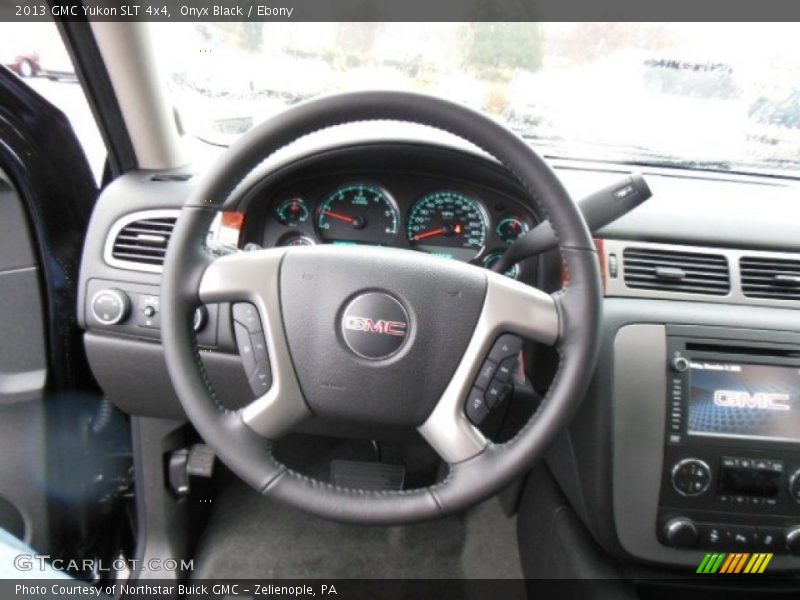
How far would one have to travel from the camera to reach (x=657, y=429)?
1315mm

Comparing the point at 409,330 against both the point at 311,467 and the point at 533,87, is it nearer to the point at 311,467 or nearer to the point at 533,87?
the point at 533,87

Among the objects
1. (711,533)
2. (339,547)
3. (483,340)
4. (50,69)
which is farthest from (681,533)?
(50,69)

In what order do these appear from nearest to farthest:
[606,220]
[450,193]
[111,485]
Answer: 1. [606,220]
2. [450,193]
3. [111,485]

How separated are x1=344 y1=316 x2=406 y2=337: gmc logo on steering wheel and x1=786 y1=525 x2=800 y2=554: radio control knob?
966 millimetres

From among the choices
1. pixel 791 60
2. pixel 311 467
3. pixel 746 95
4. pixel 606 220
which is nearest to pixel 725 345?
pixel 606 220

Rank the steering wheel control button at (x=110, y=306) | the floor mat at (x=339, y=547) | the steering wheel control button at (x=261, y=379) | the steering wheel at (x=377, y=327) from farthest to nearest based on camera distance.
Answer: the floor mat at (x=339, y=547) < the steering wheel control button at (x=110, y=306) < the steering wheel control button at (x=261, y=379) < the steering wheel at (x=377, y=327)

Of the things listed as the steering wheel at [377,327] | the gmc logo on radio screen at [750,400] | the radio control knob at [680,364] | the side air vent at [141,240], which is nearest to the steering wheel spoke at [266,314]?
the steering wheel at [377,327]

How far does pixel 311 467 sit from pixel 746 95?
5.21 feet

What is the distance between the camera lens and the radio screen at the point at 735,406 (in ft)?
4.33

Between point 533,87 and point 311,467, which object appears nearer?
point 533,87

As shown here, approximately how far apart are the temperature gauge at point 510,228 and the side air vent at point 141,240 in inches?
29.7

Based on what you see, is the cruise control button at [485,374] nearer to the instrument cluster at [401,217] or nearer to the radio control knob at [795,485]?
the instrument cluster at [401,217]

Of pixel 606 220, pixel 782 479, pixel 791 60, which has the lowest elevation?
pixel 782 479

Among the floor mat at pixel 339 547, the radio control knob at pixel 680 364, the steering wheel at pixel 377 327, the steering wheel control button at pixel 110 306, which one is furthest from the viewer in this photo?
the floor mat at pixel 339 547
